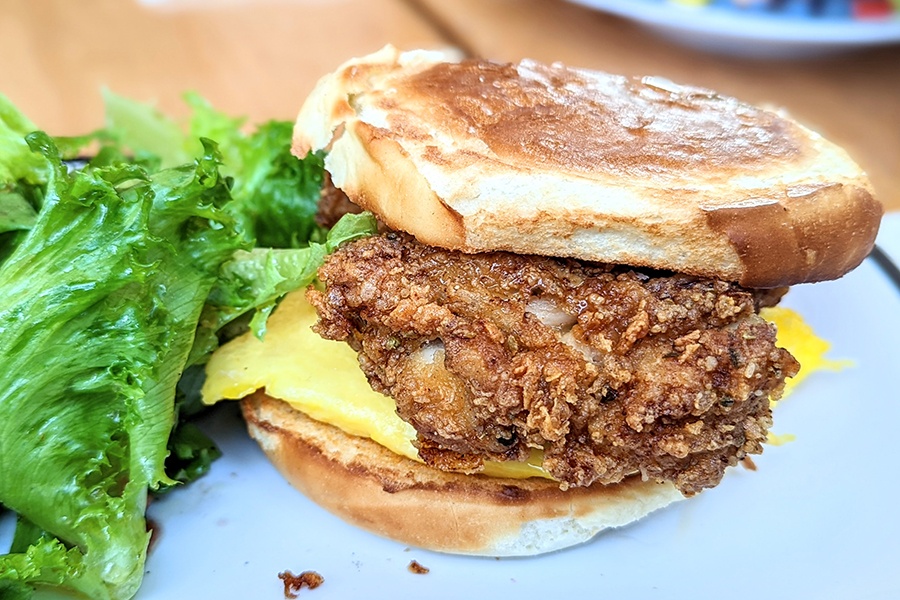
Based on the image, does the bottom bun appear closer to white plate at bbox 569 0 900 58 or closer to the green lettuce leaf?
the green lettuce leaf

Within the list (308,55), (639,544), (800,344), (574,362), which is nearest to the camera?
(574,362)

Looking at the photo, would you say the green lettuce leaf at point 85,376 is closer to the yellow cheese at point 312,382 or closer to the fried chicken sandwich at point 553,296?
the yellow cheese at point 312,382

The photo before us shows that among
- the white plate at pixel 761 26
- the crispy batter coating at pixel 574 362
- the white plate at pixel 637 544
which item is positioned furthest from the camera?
the white plate at pixel 761 26

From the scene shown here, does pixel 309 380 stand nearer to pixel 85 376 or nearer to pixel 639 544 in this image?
pixel 85 376

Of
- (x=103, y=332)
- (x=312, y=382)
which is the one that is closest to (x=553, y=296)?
(x=312, y=382)

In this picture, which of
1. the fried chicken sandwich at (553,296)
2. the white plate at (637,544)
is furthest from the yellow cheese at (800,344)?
the fried chicken sandwich at (553,296)

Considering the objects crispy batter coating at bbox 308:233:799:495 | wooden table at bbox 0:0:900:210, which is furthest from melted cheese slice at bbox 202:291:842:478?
wooden table at bbox 0:0:900:210
